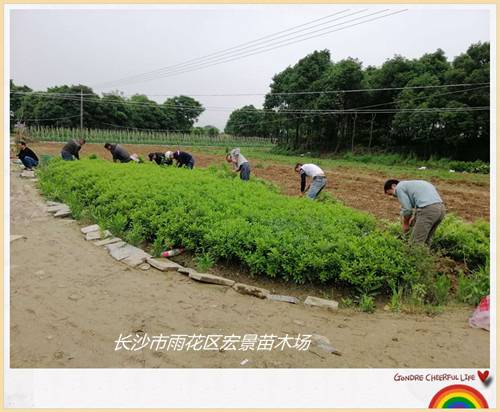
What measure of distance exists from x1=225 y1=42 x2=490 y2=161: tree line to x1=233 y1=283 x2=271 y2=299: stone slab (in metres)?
21.9

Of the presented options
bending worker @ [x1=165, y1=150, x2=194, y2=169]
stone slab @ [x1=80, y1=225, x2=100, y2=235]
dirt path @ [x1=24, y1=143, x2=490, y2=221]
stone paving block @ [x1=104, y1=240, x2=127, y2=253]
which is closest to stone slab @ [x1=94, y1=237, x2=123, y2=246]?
stone paving block @ [x1=104, y1=240, x2=127, y2=253]

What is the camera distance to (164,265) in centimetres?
498

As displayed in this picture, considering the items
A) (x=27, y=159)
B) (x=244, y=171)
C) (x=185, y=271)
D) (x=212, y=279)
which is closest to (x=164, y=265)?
(x=185, y=271)

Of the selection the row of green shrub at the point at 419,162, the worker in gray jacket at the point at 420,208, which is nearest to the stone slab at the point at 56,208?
the worker in gray jacket at the point at 420,208

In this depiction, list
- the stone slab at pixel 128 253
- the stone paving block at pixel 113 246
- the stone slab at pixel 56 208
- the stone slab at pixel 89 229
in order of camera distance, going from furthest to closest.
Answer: the stone slab at pixel 56 208
the stone slab at pixel 89 229
the stone paving block at pixel 113 246
the stone slab at pixel 128 253

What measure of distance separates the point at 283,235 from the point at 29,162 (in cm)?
1247

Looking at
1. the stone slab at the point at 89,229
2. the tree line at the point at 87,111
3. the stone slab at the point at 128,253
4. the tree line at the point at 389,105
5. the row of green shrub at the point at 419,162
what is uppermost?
the tree line at the point at 87,111

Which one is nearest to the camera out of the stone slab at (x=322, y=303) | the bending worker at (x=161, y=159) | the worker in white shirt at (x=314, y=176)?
the stone slab at (x=322, y=303)

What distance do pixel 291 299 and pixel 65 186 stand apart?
7922mm

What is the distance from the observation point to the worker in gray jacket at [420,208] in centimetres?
491

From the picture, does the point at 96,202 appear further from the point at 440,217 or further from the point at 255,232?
the point at 440,217

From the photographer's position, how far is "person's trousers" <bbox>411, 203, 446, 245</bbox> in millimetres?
4887

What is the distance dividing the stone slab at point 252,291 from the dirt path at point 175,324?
3.6 inches

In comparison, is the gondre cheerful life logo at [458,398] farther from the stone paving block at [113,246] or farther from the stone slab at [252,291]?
the stone paving block at [113,246]
